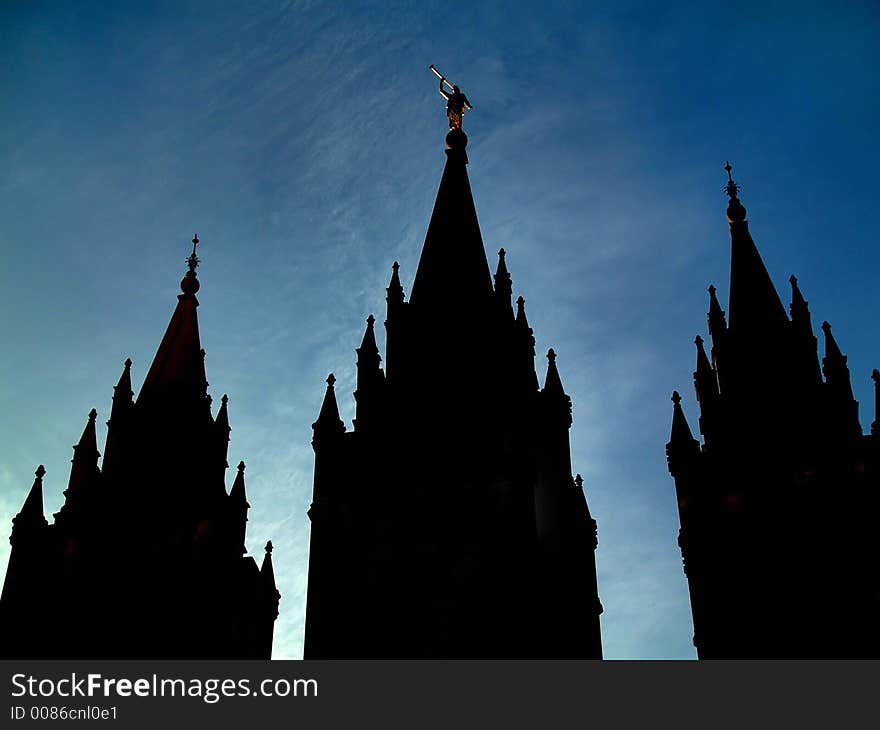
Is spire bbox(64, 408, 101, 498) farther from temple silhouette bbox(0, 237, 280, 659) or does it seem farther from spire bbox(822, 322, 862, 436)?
spire bbox(822, 322, 862, 436)

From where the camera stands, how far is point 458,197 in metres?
46.1

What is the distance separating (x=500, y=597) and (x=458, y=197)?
1677 cm

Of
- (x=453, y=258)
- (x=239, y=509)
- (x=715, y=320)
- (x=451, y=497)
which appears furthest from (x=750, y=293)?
(x=239, y=509)

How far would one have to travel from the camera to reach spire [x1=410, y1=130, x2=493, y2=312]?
4181 cm

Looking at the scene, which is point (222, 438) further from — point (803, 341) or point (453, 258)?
point (803, 341)

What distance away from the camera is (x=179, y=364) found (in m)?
45.1

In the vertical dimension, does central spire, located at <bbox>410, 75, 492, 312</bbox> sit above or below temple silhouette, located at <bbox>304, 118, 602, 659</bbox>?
above

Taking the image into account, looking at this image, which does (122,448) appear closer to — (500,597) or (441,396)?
(441,396)

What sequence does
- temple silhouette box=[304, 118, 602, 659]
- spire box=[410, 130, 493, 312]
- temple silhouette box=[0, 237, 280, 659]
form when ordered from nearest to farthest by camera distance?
temple silhouette box=[304, 118, 602, 659]
temple silhouette box=[0, 237, 280, 659]
spire box=[410, 130, 493, 312]

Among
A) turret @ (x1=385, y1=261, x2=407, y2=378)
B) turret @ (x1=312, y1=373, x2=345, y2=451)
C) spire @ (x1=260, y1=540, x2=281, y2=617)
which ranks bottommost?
spire @ (x1=260, y1=540, x2=281, y2=617)

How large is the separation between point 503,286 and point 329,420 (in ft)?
23.2

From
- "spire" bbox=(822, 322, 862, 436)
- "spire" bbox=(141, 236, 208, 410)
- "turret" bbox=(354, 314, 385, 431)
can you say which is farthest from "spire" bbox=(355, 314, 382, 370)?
"spire" bbox=(822, 322, 862, 436)

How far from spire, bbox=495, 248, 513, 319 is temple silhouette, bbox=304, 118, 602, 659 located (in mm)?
53
